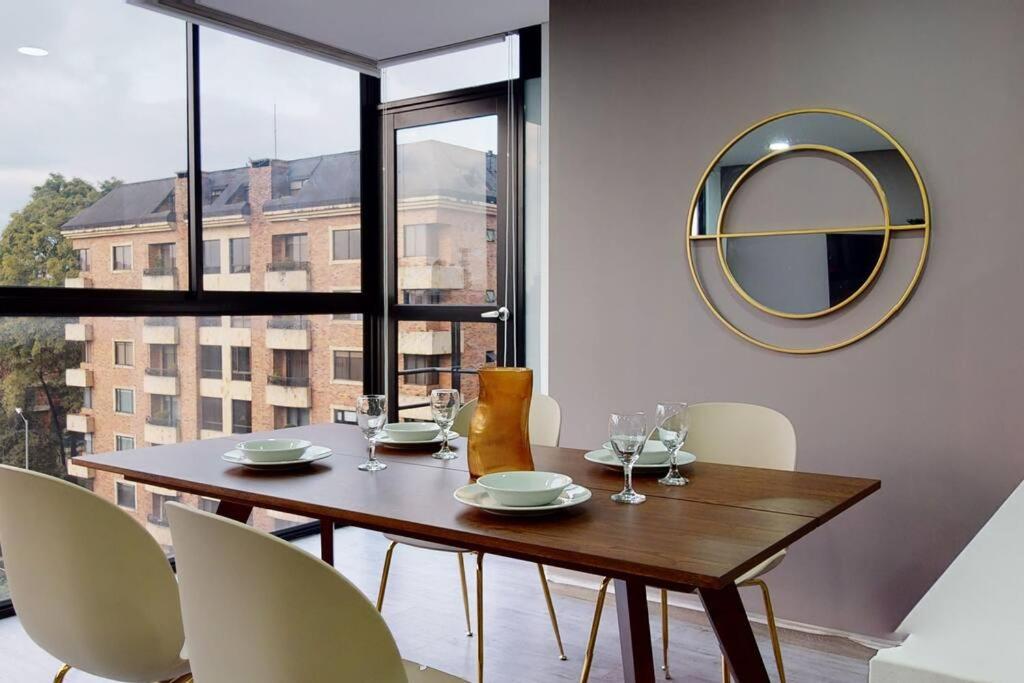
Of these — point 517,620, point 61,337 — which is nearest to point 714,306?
point 517,620

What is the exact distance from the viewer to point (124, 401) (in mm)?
3801

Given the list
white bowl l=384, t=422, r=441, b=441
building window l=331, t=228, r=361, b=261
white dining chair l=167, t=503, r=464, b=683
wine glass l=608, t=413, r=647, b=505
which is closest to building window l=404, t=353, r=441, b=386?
building window l=331, t=228, r=361, b=261

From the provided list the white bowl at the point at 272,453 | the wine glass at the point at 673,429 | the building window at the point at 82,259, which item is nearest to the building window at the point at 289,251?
the building window at the point at 82,259

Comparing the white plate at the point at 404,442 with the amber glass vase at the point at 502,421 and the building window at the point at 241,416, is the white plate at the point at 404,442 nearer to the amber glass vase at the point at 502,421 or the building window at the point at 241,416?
the amber glass vase at the point at 502,421

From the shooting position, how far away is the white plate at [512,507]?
173 centimetres

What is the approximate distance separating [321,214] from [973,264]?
3.09m

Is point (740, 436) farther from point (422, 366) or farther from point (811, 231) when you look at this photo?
point (422, 366)

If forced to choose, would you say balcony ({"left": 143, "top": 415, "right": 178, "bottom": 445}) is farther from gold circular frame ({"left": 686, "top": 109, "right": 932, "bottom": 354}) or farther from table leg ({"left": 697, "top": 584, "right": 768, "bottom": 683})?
table leg ({"left": 697, "top": 584, "right": 768, "bottom": 683})

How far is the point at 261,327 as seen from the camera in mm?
4371

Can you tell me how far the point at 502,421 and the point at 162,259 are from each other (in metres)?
2.43

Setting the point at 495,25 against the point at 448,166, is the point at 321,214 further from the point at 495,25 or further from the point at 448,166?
the point at 495,25

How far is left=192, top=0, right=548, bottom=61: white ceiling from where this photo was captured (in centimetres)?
388

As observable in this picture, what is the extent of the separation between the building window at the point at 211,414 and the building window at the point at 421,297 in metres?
1.15

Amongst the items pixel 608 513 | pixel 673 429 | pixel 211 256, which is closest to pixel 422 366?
pixel 211 256
